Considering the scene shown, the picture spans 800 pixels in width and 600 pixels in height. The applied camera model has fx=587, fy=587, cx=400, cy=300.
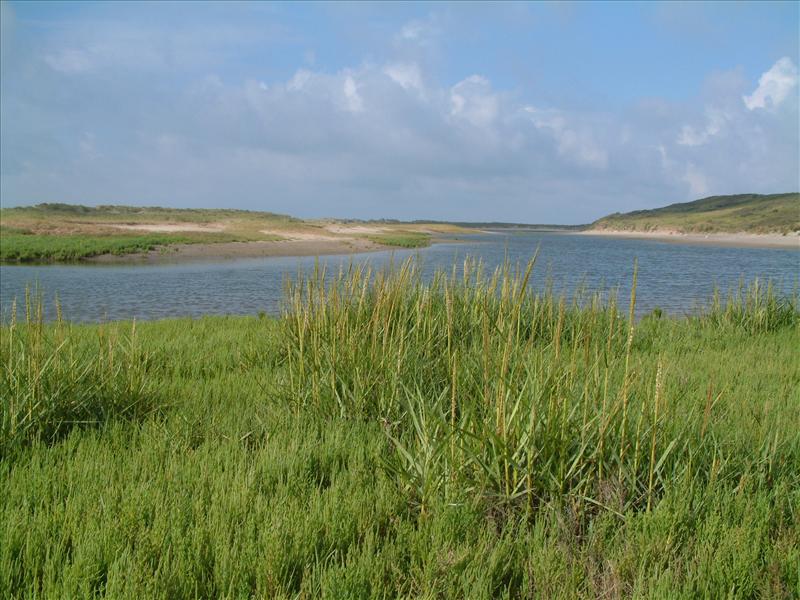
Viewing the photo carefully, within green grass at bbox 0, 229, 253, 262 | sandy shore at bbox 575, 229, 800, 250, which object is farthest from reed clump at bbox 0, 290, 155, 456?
sandy shore at bbox 575, 229, 800, 250

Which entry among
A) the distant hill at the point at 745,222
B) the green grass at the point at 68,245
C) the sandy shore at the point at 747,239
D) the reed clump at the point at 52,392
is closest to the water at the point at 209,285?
the green grass at the point at 68,245

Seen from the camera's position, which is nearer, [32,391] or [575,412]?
[575,412]

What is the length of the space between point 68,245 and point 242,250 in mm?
8802

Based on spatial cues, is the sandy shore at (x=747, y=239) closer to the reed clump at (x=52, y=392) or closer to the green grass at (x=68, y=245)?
the green grass at (x=68, y=245)

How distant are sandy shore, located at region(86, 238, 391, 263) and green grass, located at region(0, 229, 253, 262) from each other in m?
0.71

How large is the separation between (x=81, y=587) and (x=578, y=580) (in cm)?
185

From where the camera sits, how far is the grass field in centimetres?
228

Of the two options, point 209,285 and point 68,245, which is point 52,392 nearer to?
point 209,285

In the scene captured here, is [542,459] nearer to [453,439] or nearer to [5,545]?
[453,439]

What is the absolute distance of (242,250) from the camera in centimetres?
3406

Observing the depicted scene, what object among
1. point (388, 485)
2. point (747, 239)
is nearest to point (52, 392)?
point (388, 485)

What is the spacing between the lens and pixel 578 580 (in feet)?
7.52

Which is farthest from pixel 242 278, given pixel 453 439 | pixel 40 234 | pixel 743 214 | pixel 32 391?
pixel 743 214

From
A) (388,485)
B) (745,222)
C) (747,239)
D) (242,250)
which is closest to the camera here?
(388,485)
